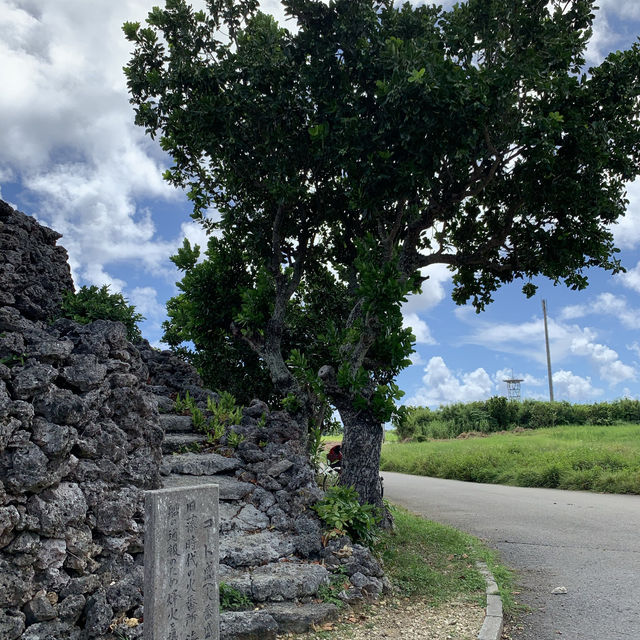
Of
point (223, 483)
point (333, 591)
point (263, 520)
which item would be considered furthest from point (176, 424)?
point (333, 591)

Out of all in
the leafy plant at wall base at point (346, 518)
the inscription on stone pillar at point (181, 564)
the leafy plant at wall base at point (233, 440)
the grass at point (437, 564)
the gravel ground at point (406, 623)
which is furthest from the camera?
the leafy plant at wall base at point (233, 440)

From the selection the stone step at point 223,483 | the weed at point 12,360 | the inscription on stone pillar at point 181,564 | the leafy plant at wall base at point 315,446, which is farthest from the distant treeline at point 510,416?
the inscription on stone pillar at point 181,564

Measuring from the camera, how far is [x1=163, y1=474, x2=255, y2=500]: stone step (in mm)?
8031

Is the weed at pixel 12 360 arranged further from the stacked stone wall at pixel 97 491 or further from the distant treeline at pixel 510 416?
the distant treeline at pixel 510 416

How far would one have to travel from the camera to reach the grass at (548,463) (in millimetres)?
17094

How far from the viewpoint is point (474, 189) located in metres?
10.8

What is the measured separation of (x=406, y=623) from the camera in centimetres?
630

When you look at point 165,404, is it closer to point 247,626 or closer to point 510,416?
point 247,626

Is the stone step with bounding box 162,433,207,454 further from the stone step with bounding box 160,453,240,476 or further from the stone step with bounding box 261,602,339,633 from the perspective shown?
the stone step with bounding box 261,602,339,633

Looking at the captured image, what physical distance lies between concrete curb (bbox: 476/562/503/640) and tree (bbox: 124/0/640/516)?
2759 mm

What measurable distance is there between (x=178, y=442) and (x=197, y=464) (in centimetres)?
90

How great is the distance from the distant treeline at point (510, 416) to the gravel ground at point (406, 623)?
27408 mm

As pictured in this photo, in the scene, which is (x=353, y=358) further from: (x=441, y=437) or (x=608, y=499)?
(x=441, y=437)

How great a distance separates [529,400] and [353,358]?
1222 inches
